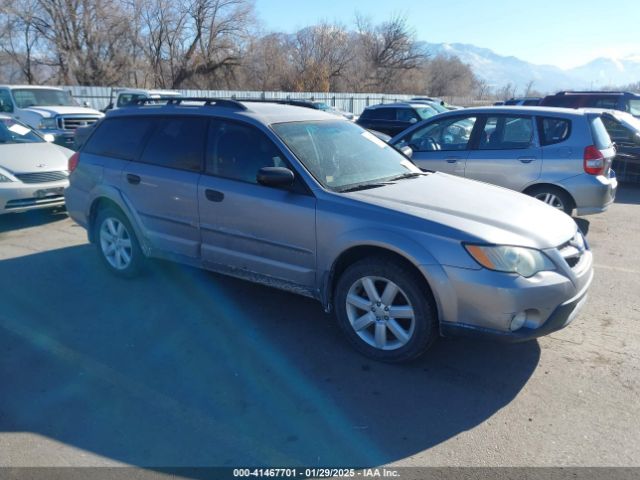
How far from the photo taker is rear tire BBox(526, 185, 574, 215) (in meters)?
6.77

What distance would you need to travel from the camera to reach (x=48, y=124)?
1411 cm

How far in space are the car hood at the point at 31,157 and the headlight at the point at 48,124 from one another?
20.6ft

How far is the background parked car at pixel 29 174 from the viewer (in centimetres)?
734

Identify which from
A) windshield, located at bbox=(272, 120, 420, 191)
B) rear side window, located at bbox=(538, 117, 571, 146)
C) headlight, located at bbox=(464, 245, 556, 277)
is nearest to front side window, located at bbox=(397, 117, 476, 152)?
rear side window, located at bbox=(538, 117, 571, 146)

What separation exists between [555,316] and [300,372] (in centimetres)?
172

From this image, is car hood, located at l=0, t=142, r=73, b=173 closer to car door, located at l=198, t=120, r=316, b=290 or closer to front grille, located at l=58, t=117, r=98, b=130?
car door, located at l=198, t=120, r=316, b=290

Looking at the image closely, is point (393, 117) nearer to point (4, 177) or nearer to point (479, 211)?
point (4, 177)

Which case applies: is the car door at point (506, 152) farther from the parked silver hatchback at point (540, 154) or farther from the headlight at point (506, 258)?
the headlight at point (506, 258)

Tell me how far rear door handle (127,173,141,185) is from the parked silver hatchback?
165 inches

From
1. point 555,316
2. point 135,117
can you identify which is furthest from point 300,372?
point 135,117

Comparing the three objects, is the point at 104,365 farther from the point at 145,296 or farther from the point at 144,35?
the point at 144,35

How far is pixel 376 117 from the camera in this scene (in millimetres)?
15859

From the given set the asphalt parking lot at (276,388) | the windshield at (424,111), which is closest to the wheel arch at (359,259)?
the asphalt parking lot at (276,388)

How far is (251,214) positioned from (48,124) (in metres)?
12.4
